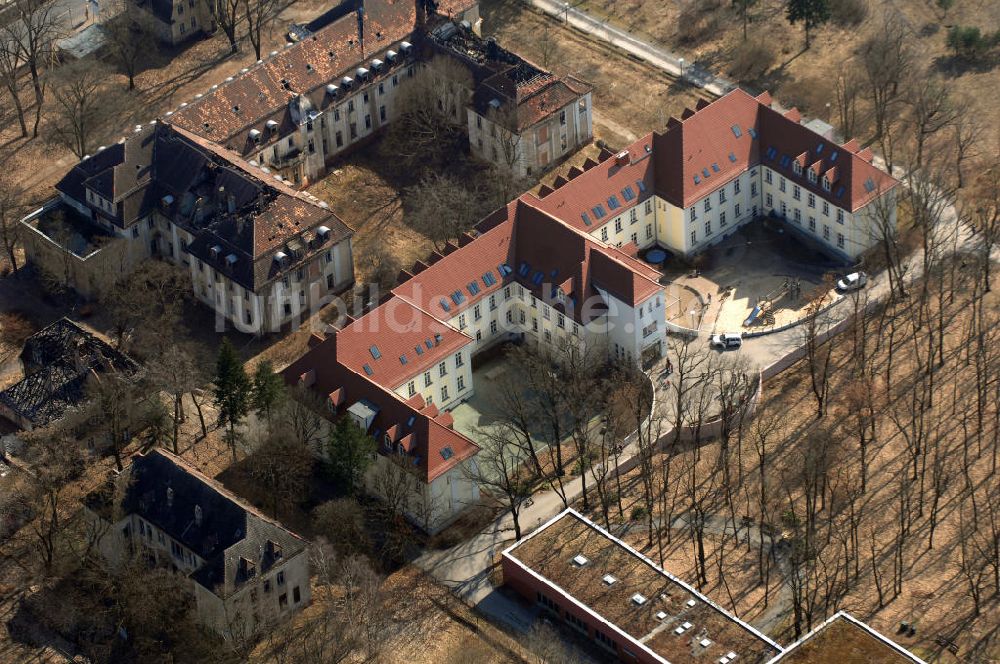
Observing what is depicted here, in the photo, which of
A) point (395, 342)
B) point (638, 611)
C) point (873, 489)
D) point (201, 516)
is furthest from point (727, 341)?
point (201, 516)

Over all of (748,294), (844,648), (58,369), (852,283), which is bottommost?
(844,648)

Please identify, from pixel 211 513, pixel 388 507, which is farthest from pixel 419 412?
pixel 211 513

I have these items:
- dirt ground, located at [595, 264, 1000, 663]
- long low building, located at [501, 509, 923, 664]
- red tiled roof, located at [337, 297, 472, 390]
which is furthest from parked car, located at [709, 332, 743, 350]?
long low building, located at [501, 509, 923, 664]

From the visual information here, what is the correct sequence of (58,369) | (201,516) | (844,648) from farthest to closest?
(58,369) → (201,516) → (844,648)

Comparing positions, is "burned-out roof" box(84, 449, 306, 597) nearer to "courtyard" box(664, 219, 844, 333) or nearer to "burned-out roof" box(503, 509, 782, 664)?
"burned-out roof" box(503, 509, 782, 664)

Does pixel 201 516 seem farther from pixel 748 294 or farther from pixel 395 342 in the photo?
pixel 748 294
